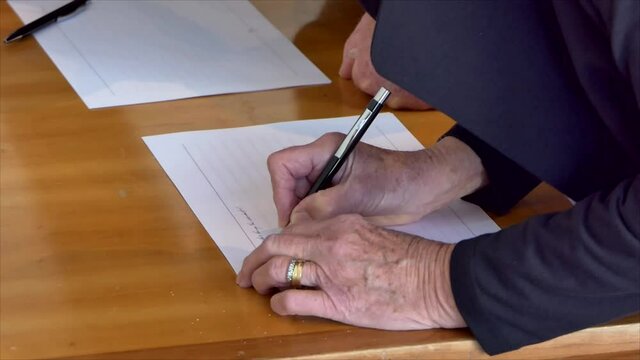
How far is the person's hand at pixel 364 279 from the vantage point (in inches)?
32.6

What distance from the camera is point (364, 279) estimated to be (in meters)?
0.83

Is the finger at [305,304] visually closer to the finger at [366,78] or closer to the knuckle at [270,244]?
the knuckle at [270,244]

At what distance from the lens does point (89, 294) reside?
2.76ft

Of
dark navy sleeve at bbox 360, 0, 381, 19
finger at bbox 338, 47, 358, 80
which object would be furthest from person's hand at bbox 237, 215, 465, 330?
finger at bbox 338, 47, 358, 80

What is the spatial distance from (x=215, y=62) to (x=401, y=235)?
0.47m

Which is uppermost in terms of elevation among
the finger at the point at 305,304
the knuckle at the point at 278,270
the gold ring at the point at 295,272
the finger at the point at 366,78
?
the knuckle at the point at 278,270

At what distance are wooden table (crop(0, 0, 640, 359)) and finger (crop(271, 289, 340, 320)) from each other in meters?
0.01

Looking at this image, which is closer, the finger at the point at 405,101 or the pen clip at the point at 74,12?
the finger at the point at 405,101

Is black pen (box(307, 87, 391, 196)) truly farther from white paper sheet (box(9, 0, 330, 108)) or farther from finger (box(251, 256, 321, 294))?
white paper sheet (box(9, 0, 330, 108))

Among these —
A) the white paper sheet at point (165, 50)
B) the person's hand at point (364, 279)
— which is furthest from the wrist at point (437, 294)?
the white paper sheet at point (165, 50)

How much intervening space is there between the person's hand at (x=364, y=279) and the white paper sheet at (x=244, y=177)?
6 cm

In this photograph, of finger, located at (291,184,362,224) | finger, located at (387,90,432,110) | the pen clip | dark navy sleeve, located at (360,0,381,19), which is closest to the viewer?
finger, located at (291,184,362,224)

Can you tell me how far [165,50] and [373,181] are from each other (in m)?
0.42

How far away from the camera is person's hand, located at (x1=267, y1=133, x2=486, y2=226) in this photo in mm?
944
